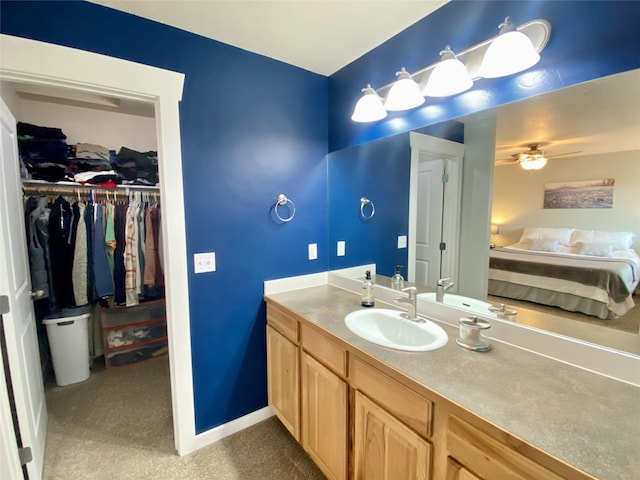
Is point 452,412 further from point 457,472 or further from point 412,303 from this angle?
point 412,303

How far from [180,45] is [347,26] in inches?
36.0

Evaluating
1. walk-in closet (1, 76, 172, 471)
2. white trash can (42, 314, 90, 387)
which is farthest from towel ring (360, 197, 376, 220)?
white trash can (42, 314, 90, 387)

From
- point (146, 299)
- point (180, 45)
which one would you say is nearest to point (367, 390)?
point (180, 45)

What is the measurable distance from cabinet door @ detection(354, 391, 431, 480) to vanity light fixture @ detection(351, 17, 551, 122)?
1.39 meters

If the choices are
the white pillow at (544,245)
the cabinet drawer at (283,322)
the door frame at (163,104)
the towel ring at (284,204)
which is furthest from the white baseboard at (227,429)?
the white pillow at (544,245)

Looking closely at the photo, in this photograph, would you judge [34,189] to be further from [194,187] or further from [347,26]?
[347,26]

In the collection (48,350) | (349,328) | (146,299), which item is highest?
(349,328)

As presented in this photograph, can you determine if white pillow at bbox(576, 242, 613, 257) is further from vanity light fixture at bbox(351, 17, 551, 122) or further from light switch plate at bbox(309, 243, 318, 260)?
light switch plate at bbox(309, 243, 318, 260)

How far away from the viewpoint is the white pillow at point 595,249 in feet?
3.54

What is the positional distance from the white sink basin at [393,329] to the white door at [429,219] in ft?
1.12

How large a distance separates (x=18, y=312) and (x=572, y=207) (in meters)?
2.65

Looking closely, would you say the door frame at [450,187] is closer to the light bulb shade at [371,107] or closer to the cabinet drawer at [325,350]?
the light bulb shade at [371,107]

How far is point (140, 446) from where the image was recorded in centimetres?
181

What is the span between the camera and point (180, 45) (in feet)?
5.24
